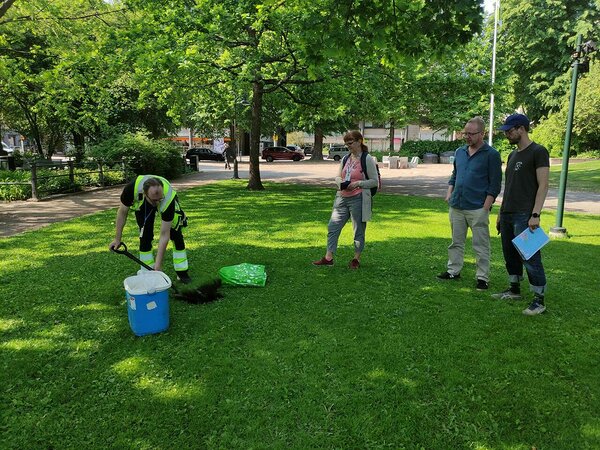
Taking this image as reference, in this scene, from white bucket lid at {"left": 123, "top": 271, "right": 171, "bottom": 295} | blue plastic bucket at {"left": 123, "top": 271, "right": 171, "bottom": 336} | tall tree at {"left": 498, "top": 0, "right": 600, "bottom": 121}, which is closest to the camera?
blue plastic bucket at {"left": 123, "top": 271, "right": 171, "bottom": 336}

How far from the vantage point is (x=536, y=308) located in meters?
4.66

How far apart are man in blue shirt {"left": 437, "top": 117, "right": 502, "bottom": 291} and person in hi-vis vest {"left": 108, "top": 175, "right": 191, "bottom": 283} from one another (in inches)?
130

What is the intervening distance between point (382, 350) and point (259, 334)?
3.78ft

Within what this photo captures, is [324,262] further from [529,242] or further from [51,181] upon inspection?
[51,181]

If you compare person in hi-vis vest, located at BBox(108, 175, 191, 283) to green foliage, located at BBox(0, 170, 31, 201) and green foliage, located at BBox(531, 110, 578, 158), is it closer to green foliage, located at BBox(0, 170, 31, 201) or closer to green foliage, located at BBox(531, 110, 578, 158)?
green foliage, located at BBox(0, 170, 31, 201)

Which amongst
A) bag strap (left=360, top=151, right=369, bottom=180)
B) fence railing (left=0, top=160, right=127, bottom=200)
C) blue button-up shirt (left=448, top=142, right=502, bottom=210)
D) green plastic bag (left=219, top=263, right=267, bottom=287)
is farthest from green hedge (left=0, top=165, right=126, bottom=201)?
blue button-up shirt (left=448, top=142, right=502, bottom=210)

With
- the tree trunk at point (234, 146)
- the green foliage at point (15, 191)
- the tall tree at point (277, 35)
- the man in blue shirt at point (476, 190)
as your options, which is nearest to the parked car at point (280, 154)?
the tree trunk at point (234, 146)

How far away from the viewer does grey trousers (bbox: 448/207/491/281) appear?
5.27 metres

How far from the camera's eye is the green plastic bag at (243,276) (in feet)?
17.9

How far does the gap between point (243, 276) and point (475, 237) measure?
9.41 feet

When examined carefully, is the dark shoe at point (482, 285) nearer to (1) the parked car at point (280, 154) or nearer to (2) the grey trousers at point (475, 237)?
(2) the grey trousers at point (475, 237)

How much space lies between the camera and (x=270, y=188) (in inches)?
708

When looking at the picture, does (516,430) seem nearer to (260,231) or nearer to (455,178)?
(455,178)

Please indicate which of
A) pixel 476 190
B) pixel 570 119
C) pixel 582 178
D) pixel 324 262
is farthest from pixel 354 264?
pixel 582 178
